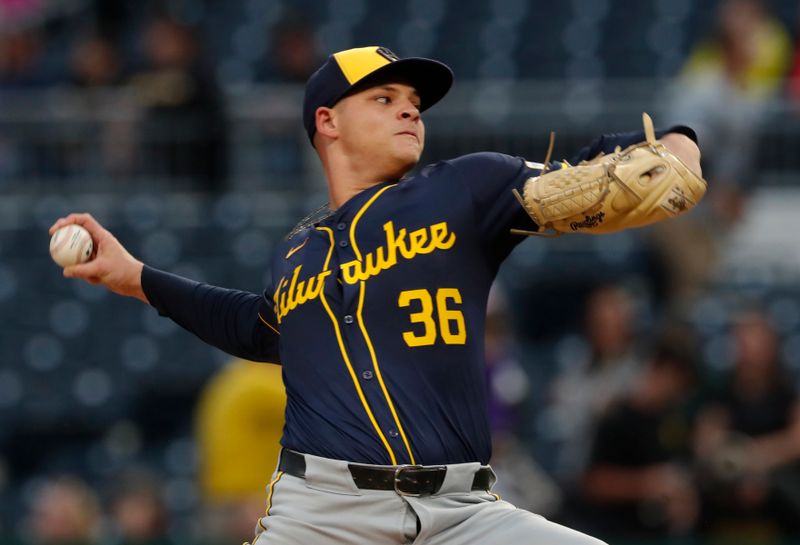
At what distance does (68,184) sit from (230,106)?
1232 millimetres

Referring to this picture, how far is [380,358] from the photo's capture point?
429 cm

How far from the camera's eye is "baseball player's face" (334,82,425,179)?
15.0ft

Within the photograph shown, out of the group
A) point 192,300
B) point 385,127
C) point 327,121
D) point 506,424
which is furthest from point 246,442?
point 385,127

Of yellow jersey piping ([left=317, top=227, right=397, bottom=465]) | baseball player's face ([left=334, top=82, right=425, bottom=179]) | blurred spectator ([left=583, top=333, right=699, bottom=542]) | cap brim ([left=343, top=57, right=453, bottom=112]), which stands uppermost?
cap brim ([left=343, top=57, right=453, bottom=112])

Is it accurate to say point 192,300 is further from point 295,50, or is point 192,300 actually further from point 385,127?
point 295,50

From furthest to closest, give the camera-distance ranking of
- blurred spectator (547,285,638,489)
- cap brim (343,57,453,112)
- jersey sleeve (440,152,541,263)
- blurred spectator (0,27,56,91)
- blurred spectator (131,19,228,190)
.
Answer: blurred spectator (0,27,56,91), blurred spectator (131,19,228,190), blurred spectator (547,285,638,489), cap brim (343,57,453,112), jersey sleeve (440,152,541,263)

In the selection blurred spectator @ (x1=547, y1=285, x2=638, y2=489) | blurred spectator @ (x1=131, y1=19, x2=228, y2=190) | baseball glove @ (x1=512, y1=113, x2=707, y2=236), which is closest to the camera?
baseball glove @ (x1=512, y1=113, x2=707, y2=236)

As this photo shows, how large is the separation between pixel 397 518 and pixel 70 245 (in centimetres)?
126

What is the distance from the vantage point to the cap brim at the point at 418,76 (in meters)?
4.54

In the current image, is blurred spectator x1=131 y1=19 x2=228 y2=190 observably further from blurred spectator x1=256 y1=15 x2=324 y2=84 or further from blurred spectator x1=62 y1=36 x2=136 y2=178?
blurred spectator x1=256 y1=15 x2=324 y2=84

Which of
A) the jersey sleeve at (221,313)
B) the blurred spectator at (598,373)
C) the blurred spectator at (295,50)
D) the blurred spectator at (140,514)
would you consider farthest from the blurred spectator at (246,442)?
the blurred spectator at (295,50)

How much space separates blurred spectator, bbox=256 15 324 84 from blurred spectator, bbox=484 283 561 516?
123 inches

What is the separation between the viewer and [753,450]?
7918mm

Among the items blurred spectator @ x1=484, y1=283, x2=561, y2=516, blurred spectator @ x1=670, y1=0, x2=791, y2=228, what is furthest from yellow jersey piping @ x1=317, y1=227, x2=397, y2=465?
blurred spectator @ x1=670, y1=0, x2=791, y2=228
